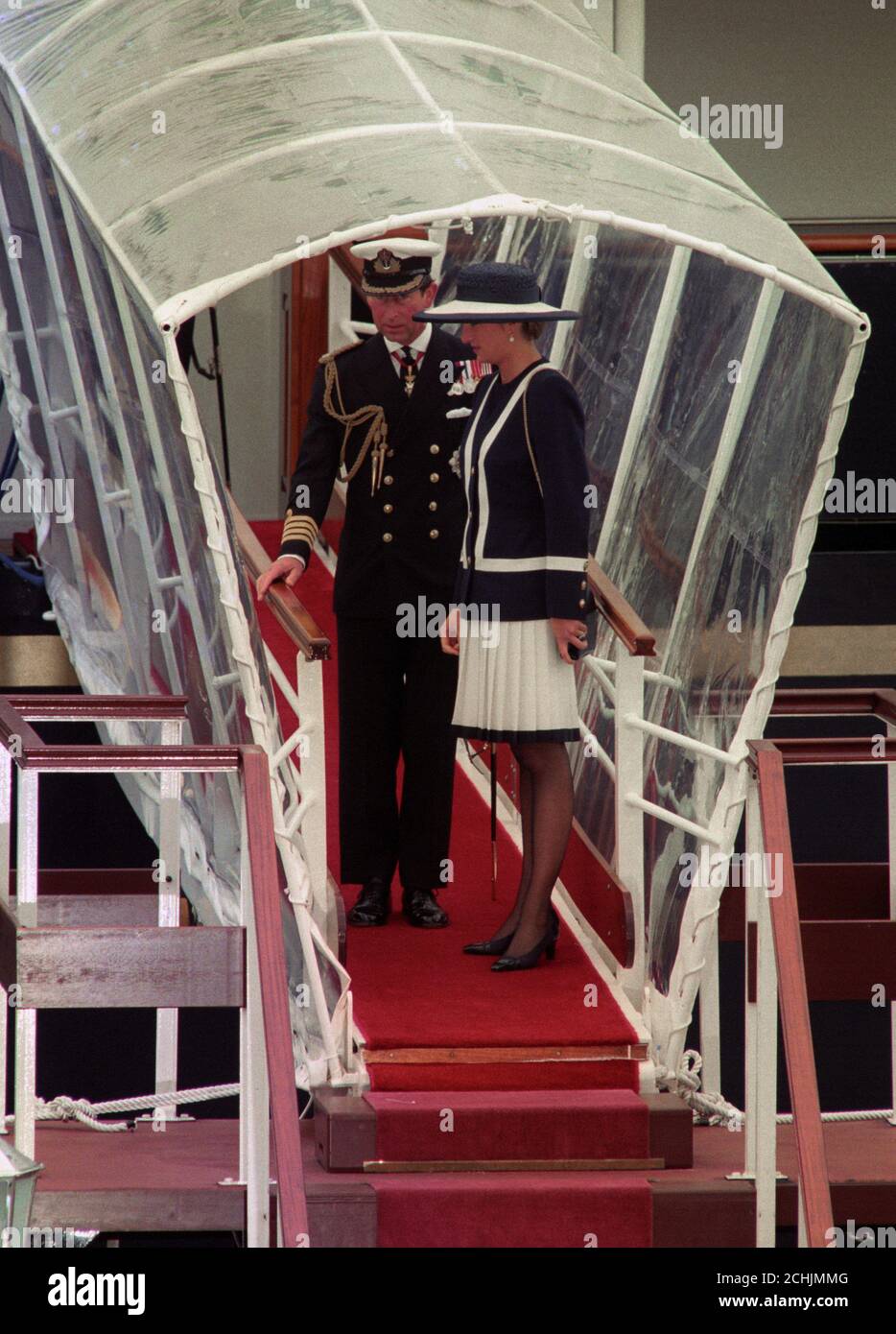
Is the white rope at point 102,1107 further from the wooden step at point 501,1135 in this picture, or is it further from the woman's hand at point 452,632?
the woman's hand at point 452,632

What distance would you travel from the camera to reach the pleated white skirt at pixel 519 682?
16.2ft

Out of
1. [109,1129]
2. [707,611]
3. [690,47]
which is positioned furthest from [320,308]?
[109,1129]

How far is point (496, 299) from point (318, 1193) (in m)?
1.89

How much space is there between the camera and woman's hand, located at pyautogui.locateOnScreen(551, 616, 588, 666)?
4.88m

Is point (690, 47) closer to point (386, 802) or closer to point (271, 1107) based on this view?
point (386, 802)

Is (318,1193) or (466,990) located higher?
(466,990)

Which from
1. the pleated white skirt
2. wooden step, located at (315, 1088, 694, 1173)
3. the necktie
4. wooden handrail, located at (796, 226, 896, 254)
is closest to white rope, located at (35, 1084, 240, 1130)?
wooden step, located at (315, 1088, 694, 1173)

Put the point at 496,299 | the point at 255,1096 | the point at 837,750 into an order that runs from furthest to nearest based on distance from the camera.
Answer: the point at 496,299 → the point at 837,750 → the point at 255,1096

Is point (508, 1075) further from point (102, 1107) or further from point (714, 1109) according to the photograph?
point (102, 1107)

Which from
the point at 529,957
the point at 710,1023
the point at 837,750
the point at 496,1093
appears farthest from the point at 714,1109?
the point at 837,750

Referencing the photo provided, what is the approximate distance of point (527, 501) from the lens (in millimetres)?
4941

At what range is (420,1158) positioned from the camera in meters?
4.58

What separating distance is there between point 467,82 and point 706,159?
0.62 m

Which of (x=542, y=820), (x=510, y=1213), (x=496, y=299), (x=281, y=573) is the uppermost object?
(x=496, y=299)
